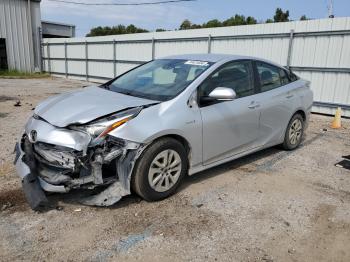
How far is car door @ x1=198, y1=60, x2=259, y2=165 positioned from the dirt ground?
447mm

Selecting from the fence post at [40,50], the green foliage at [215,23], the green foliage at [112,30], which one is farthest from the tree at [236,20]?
the fence post at [40,50]

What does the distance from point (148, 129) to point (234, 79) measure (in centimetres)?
168

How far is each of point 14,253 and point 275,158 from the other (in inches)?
158

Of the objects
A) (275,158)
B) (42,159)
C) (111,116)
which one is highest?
(111,116)

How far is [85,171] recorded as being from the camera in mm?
3252

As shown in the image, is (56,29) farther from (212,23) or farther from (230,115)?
(230,115)

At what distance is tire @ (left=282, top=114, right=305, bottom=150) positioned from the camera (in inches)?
219

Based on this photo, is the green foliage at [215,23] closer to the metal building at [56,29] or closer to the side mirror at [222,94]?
the metal building at [56,29]

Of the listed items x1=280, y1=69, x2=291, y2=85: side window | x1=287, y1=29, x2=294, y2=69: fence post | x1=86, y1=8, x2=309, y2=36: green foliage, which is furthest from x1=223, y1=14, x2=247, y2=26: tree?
x1=280, y1=69, x2=291, y2=85: side window

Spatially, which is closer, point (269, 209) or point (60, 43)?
point (269, 209)

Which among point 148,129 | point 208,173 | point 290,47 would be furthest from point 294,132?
point 290,47

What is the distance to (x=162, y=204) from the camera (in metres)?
3.64

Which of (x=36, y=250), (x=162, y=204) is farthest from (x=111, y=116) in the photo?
(x=36, y=250)

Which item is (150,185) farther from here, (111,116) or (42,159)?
(42,159)
